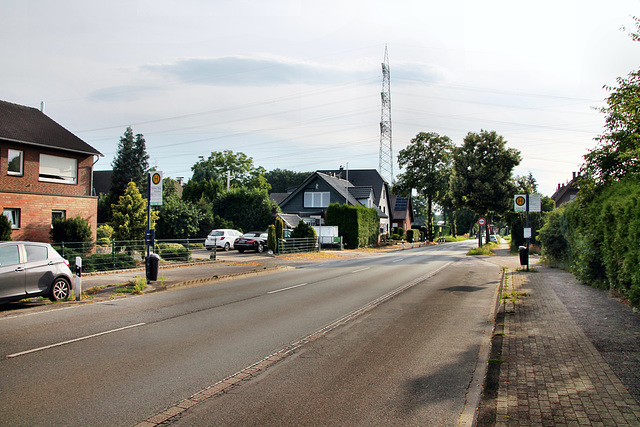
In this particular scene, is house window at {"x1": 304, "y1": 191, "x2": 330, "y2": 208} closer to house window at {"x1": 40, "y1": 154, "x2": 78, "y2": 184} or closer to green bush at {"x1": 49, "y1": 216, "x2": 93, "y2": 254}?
house window at {"x1": 40, "y1": 154, "x2": 78, "y2": 184}

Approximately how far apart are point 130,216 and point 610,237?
23.6m

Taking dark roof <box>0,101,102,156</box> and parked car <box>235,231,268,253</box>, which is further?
parked car <box>235,231,268,253</box>

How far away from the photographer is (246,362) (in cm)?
682

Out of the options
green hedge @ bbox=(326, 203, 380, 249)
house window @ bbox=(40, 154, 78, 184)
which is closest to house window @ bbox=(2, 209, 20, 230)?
house window @ bbox=(40, 154, 78, 184)

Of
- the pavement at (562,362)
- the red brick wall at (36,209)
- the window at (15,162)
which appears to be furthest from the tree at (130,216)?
the pavement at (562,362)

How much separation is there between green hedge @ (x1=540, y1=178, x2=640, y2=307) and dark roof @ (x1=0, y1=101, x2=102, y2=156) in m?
26.2

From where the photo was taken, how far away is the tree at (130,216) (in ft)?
87.4

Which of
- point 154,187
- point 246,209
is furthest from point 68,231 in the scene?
point 246,209

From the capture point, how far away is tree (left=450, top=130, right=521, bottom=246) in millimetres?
40781

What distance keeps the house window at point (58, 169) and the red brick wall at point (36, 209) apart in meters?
1.19

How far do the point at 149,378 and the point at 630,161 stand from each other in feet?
43.8

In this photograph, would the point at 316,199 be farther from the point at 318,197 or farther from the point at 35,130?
the point at 35,130

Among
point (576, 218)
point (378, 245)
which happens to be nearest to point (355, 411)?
point (576, 218)

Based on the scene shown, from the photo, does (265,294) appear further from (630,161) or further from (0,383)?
(630,161)
